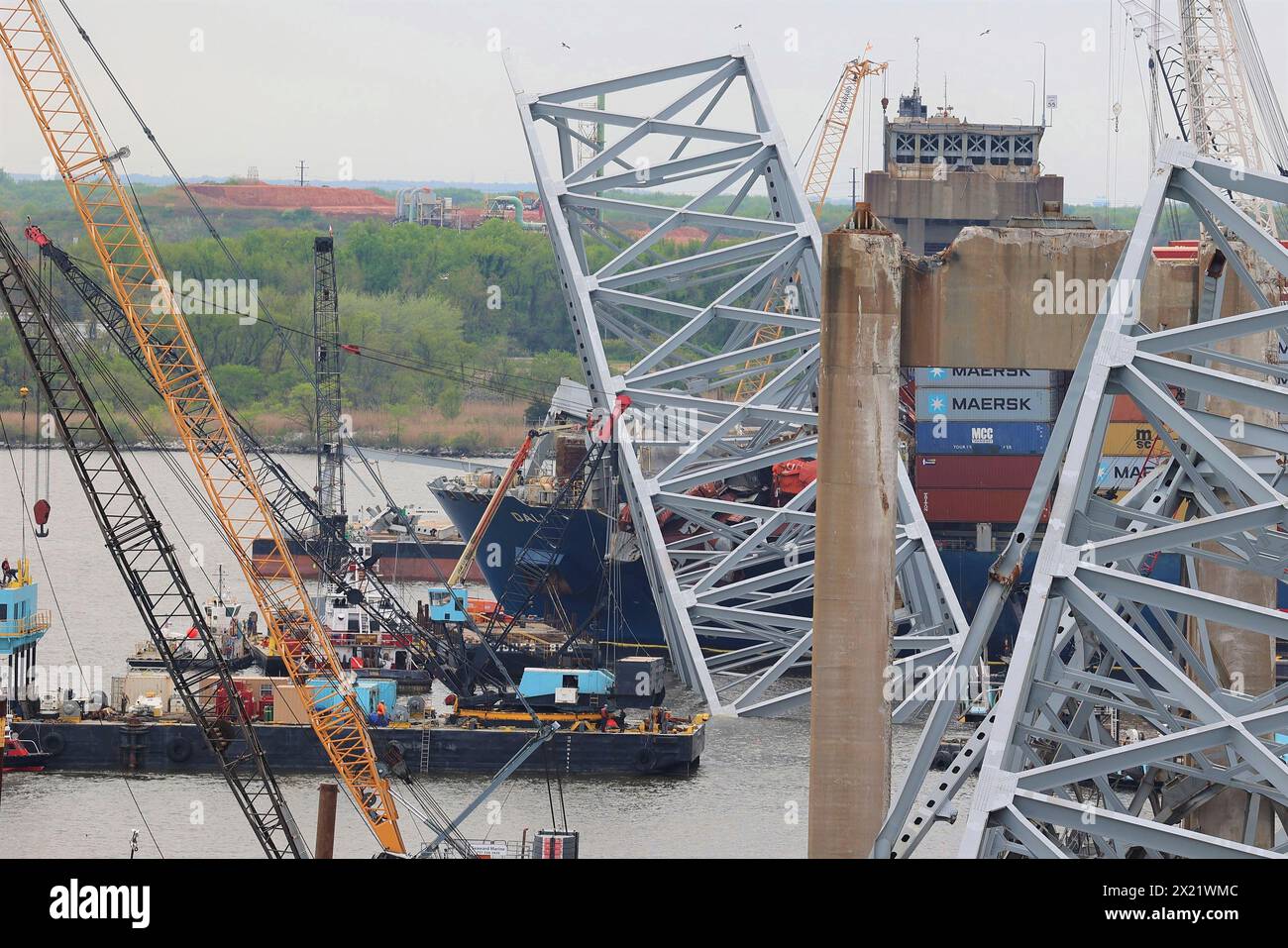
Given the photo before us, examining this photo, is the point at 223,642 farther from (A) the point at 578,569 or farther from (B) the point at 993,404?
(B) the point at 993,404

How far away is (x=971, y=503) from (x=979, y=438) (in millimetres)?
2296

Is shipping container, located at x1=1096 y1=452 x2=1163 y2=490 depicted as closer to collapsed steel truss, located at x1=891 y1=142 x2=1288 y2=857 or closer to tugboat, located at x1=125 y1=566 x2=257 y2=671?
tugboat, located at x1=125 y1=566 x2=257 y2=671

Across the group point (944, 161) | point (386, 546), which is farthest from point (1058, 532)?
point (944, 161)

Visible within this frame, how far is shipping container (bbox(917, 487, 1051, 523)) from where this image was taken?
73000mm

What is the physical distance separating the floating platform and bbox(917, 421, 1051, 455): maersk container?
21973 millimetres

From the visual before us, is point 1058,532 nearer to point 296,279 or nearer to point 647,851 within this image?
point 647,851

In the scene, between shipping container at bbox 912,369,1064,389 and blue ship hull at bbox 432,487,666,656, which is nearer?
shipping container at bbox 912,369,1064,389

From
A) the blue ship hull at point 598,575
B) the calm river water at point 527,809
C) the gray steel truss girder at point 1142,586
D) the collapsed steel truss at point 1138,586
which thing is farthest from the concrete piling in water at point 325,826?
the blue ship hull at point 598,575

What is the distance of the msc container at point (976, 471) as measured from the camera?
72.9m

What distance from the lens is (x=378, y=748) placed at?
2044 inches

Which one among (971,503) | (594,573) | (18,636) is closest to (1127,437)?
(971,503)

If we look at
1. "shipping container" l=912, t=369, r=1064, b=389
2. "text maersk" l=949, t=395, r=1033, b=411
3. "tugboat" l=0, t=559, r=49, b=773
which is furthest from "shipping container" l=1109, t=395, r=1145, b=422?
"tugboat" l=0, t=559, r=49, b=773

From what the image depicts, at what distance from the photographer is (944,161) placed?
347ft

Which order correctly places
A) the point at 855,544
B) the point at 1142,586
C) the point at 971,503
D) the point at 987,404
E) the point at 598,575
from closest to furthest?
the point at 1142,586
the point at 855,544
the point at 987,404
the point at 971,503
the point at 598,575
